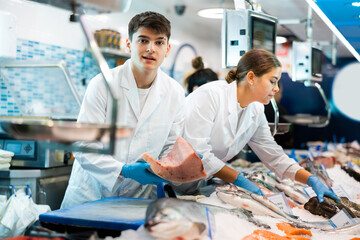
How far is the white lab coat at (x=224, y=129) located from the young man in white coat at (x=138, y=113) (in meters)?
0.20

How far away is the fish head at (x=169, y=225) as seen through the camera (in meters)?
1.21

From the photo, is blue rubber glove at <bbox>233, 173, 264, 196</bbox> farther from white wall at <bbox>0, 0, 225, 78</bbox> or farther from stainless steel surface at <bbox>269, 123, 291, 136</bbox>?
white wall at <bbox>0, 0, 225, 78</bbox>

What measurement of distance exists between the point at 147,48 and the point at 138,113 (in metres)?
0.36

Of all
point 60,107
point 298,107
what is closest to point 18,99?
point 60,107

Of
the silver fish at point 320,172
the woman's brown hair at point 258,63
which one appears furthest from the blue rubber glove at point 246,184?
the silver fish at point 320,172

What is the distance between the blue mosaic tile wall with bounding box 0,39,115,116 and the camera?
3185 millimetres

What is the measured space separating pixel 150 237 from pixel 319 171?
2254 mm

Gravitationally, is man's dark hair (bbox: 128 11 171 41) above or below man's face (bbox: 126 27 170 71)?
above

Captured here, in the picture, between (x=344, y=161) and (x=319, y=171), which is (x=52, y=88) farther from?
(x=344, y=161)

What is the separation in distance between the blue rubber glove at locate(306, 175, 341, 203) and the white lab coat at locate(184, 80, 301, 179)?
8.7 inches

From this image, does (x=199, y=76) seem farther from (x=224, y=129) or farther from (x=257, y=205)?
(x=257, y=205)

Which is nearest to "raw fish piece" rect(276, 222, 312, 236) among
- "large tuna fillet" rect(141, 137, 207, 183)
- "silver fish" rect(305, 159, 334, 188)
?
"large tuna fillet" rect(141, 137, 207, 183)

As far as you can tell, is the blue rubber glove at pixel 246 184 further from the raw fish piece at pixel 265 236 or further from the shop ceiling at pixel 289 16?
the shop ceiling at pixel 289 16

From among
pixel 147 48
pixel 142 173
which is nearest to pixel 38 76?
pixel 147 48
